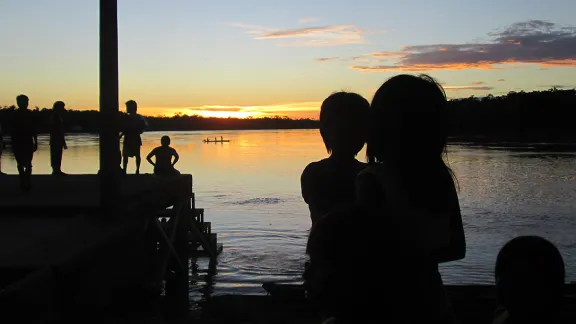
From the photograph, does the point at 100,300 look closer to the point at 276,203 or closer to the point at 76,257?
the point at 76,257

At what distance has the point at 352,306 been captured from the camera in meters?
1.47

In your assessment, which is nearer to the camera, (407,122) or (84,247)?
(407,122)

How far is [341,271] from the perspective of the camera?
1448mm

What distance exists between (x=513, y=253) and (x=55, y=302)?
4009 millimetres

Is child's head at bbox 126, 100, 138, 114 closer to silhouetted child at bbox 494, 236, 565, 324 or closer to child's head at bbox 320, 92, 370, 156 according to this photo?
child's head at bbox 320, 92, 370, 156

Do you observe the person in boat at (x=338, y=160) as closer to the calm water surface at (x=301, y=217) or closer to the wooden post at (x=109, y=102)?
the calm water surface at (x=301, y=217)

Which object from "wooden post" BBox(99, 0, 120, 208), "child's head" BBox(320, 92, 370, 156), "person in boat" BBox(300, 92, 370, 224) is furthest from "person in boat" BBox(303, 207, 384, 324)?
"wooden post" BBox(99, 0, 120, 208)

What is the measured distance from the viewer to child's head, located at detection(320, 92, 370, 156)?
281 cm

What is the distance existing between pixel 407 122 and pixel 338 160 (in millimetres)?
855

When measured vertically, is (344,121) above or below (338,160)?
above

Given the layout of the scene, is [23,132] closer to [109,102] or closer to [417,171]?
[109,102]

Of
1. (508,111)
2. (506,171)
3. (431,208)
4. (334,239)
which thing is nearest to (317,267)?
(334,239)

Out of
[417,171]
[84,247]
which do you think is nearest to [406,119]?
[417,171]

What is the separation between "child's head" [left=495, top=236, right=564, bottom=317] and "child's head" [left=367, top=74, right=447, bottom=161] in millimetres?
527
